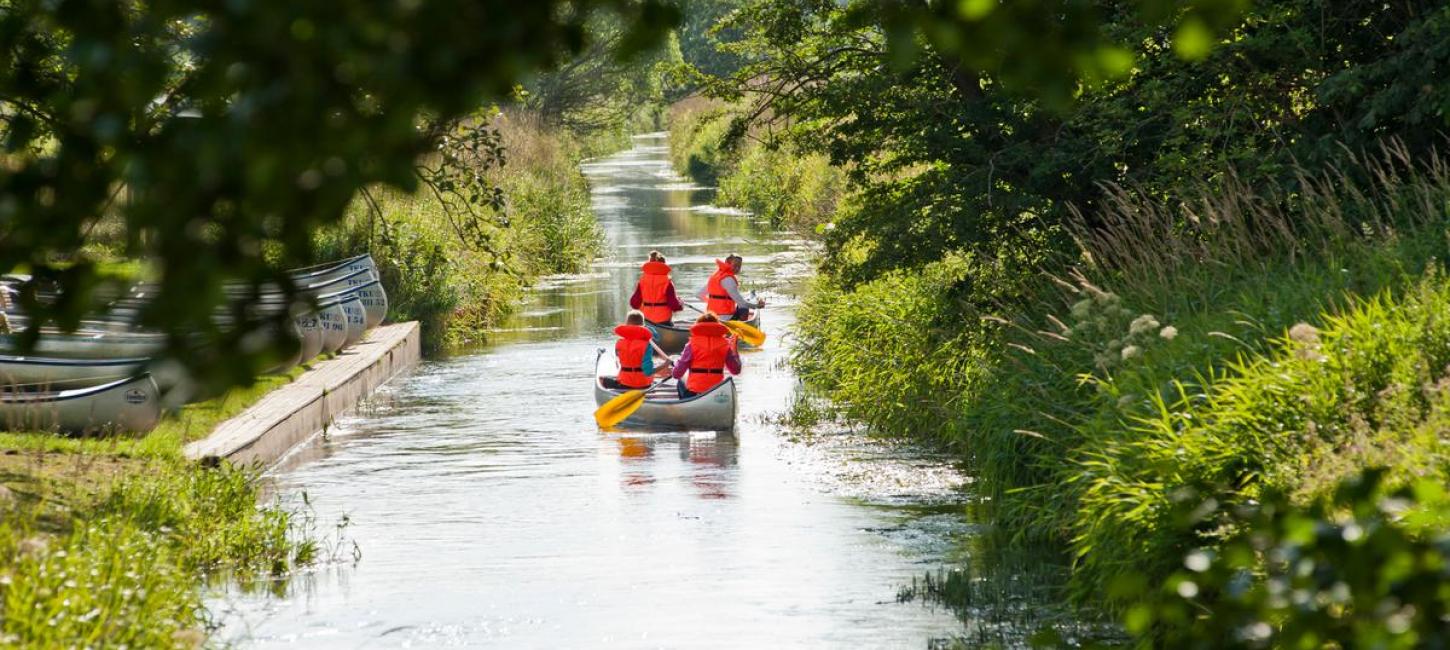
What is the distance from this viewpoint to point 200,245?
7.09 ft

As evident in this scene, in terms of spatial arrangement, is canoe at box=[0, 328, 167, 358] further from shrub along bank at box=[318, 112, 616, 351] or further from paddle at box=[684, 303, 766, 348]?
paddle at box=[684, 303, 766, 348]

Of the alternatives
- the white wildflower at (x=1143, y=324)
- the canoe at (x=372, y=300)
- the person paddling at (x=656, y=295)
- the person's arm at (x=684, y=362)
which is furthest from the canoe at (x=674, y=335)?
the white wildflower at (x=1143, y=324)

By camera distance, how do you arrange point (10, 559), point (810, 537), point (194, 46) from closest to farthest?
point (194, 46) < point (10, 559) < point (810, 537)

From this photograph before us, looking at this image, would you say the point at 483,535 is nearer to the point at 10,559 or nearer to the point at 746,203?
the point at 10,559

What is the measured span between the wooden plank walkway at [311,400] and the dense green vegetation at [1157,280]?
4.64 meters

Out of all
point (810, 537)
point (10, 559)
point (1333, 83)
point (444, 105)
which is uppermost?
point (1333, 83)

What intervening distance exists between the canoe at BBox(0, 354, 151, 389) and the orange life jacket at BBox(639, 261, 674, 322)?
8.04 metres

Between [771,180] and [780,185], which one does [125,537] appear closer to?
[780,185]

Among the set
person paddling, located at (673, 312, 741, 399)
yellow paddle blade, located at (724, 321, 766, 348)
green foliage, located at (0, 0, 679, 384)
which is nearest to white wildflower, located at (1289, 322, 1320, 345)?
green foliage, located at (0, 0, 679, 384)

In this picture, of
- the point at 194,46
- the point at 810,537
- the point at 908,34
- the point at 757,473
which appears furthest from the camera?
the point at 757,473

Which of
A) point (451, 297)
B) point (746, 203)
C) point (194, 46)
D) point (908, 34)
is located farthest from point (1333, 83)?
point (746, 203)

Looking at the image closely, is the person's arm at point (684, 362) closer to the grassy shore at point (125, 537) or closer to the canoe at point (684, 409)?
the canoe at point (684, 409)

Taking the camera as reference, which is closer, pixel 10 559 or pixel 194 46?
pixel 194 46

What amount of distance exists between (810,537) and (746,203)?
3570cm
